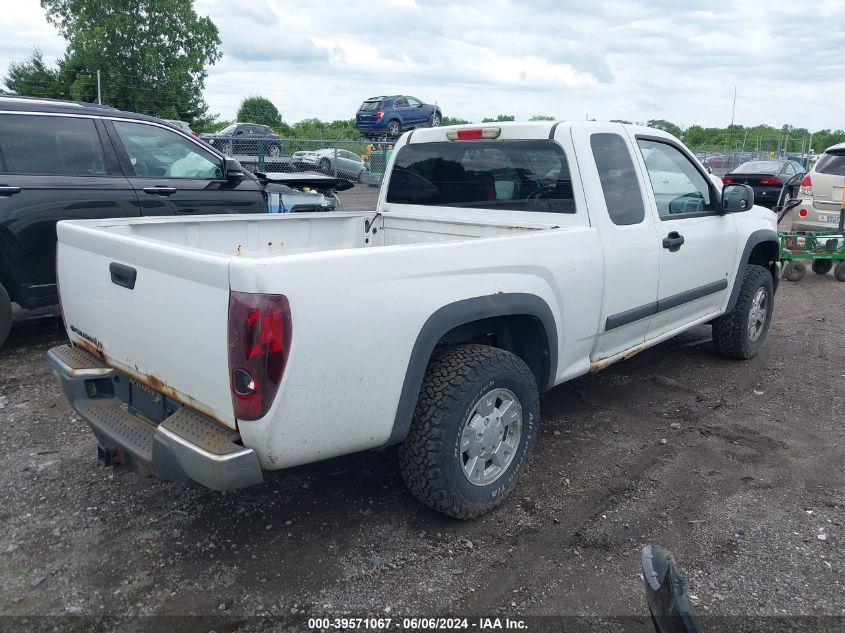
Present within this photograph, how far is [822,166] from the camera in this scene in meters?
9.99

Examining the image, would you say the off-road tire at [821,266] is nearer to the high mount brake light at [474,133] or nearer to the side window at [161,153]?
the high mount brake light at [474,133]

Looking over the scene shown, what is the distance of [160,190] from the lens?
6039 millimetres

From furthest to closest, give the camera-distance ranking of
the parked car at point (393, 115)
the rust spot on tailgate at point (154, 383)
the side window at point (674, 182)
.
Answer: the parked car at point (393, 115), the side window at point (674, 182), the rust spot on tailgate at point (154, 383)

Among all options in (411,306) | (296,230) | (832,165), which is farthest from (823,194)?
(411,306)

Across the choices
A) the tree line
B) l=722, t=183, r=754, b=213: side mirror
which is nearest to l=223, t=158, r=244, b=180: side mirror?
l=722, t=183, r=754, b=213: side mirror

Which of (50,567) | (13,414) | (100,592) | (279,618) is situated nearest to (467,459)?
(279,618)

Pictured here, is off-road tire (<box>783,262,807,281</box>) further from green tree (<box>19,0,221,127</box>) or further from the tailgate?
green tree (<box>19,0,221,127</box>)

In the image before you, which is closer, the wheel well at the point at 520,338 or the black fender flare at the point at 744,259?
the wheel well at the point at 520,338

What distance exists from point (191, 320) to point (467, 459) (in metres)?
1.39

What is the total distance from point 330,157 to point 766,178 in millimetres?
11996

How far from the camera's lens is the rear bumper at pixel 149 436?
2.49 meters

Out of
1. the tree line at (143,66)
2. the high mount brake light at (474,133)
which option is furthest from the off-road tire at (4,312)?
the tree line at (143,66)

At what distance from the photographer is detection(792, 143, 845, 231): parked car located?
9641 millimetres

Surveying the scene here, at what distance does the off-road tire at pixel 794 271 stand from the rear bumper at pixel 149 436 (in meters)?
8.97
